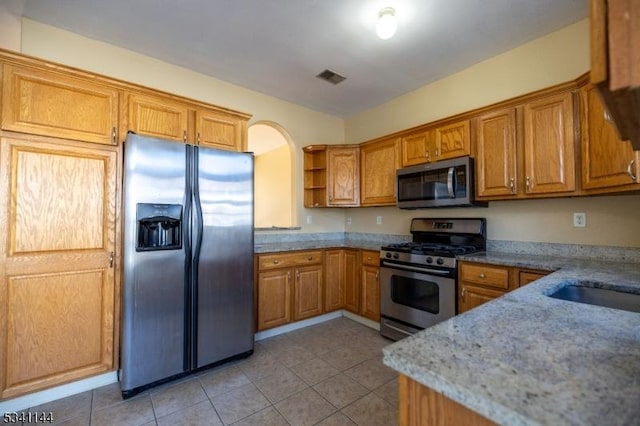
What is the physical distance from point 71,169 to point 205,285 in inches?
48.6

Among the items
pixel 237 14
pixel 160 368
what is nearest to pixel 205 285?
pixel 160 368

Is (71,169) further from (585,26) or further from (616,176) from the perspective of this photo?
(585,26)

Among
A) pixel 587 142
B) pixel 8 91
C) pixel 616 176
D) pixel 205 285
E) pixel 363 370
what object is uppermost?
pixel 8 91

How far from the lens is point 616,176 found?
5.87ft

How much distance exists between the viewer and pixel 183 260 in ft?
7.23

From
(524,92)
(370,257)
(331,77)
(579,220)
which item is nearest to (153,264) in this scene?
(370,257)

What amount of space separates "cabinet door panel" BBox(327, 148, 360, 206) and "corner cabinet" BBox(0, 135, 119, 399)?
7.57 ft

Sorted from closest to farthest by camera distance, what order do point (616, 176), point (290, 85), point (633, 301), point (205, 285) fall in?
point (633, 301) → point (616, 176) → point (205, 285) → point (290, 85)

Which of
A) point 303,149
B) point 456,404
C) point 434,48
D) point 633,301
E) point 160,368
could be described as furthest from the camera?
point 303,149

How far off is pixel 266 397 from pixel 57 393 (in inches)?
55.8

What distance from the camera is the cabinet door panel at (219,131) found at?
2561mm

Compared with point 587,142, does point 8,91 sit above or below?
above

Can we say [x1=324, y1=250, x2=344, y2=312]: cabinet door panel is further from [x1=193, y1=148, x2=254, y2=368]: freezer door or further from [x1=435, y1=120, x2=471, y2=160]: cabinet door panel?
[x1=435, y1=120, x2=471, y2=160]: cabinet door panel

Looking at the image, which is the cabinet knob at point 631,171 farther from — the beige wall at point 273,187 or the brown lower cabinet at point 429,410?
the beige wall at point 273,187
